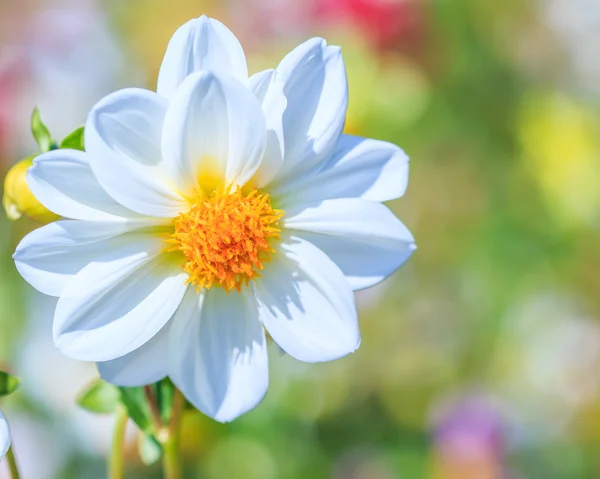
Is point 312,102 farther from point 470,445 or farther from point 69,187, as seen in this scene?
point 470,445

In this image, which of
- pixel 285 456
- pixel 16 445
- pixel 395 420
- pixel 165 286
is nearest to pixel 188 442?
pixel 285 456

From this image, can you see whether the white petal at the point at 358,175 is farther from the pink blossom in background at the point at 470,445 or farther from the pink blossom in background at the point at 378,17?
the pink blossom in background at the point at 378,17

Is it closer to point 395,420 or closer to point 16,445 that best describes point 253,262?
point 16,445

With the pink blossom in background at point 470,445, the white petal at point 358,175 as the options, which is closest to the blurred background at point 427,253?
the pink blossom in background at point 470,445

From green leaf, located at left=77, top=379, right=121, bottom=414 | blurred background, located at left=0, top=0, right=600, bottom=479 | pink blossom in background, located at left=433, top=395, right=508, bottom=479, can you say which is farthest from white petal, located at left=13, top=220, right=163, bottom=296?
pink blossom in background, located at left=433, top=395, right=508, bottom=479

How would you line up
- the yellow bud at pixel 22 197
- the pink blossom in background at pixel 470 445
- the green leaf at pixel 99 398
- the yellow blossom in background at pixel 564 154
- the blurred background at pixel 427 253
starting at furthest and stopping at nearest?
the yellow blossom in background at pixel 564 154
the blurred background at pixel 427 253
the pink blossom in background at pixel 470 445
the green leaf at pixel 99 398
the yellow bud at pixel 22 197

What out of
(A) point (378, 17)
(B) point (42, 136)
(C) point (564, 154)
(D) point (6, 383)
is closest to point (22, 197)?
(B) point (42, 136)

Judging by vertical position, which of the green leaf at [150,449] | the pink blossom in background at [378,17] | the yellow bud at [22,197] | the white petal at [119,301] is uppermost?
the pink blossom in background at [378,17]
